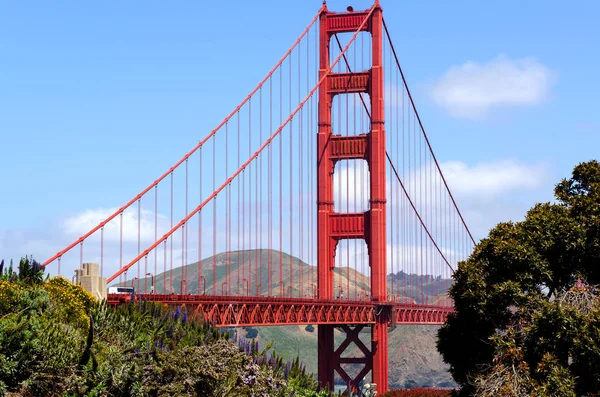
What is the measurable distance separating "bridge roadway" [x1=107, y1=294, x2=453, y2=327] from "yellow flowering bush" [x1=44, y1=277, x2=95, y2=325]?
2.78 meters

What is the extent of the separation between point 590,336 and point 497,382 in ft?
10.8

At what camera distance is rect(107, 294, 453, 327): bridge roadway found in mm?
48438

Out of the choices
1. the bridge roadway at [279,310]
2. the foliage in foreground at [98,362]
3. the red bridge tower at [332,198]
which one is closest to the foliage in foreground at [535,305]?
the foliage in foreground at [98,362]

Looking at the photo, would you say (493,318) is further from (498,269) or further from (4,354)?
(4,354)

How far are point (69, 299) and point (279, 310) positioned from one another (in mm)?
25468

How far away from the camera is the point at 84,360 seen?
32812 millimetres

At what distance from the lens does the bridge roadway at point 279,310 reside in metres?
48.4

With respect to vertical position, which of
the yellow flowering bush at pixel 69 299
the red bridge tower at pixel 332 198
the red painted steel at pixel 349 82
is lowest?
the yellow flowering bush at pixel 69 299

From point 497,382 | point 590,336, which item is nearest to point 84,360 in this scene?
point 497,382

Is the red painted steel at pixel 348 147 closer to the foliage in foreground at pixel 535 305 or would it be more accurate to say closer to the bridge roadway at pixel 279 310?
the bridge roadway at pixel 279 310

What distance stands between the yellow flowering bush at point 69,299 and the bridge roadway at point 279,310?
9.11 feet

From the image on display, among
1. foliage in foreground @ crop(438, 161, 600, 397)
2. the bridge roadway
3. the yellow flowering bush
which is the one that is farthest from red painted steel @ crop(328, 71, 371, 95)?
the yellow flowering bush

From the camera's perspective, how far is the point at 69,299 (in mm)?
37312

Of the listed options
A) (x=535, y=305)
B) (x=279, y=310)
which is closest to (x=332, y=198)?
(x=279, y=310)
